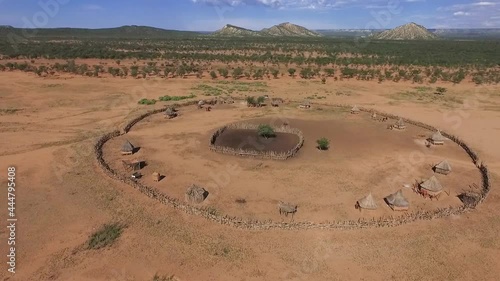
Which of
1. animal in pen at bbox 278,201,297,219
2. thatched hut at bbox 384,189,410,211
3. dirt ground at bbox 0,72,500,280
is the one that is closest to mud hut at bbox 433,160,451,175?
dirt ground at bbox 0,72,500,280

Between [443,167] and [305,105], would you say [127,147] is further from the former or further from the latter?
[443,167]

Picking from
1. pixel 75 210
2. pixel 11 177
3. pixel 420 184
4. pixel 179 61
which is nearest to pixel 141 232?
pixel 75 210

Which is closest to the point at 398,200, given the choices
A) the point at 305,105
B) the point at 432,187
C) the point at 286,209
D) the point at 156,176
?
the point at 432,187

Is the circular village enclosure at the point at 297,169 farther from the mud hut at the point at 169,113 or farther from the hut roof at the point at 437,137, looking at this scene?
the mud hut at the point at 169,113

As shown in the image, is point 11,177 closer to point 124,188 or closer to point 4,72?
point 124,188

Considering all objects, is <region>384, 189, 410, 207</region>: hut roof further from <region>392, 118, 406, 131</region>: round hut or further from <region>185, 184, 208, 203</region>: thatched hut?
<region>392, 118, 406, 131</region>: round hut

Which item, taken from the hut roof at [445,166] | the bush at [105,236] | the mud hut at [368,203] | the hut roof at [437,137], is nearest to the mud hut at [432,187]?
the hut roof at [445,166]
